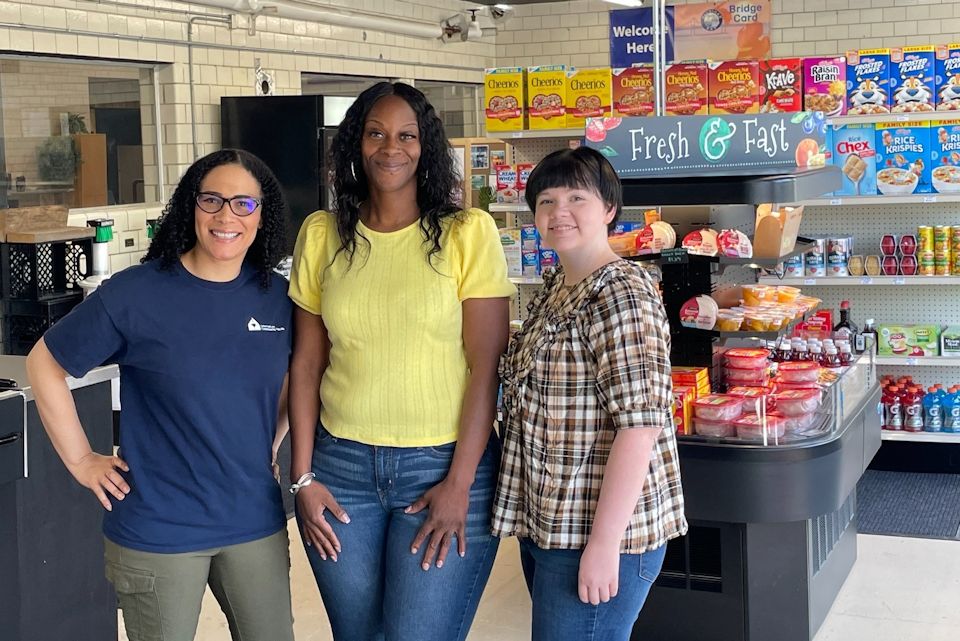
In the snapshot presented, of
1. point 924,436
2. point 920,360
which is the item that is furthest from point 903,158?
point 924,436

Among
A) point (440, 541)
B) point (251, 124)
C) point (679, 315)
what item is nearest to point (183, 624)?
point (440, 541)

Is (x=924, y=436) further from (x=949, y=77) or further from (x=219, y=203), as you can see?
(x=219, y=203)

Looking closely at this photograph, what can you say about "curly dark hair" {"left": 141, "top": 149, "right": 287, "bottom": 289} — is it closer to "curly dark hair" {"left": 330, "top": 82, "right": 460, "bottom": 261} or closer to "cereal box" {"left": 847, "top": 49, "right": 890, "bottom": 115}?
"curly dark hair" {"left": 330, "top": 82, "right": 460, "bottom": 261}

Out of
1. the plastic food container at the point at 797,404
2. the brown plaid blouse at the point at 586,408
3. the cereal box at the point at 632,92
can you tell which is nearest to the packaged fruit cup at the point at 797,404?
the plastic food container at the point at 797,404

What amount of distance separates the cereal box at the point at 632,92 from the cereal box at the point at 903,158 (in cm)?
132

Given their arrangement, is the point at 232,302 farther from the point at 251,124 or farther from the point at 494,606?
the point at 251,124

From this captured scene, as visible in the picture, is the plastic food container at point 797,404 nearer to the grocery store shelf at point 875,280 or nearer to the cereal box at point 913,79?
the grocery store shelf at point 875,280

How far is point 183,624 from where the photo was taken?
229 cm

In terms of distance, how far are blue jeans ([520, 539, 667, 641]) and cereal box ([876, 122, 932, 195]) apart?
4655mm

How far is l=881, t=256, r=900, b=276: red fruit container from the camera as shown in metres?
6.54

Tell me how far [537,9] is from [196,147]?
551 centimetres

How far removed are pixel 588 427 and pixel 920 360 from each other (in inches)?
194

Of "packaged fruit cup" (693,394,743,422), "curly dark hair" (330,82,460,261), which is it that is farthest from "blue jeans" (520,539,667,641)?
"packaged fruit cup" (693,394,743,422)

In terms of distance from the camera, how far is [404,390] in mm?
2262
